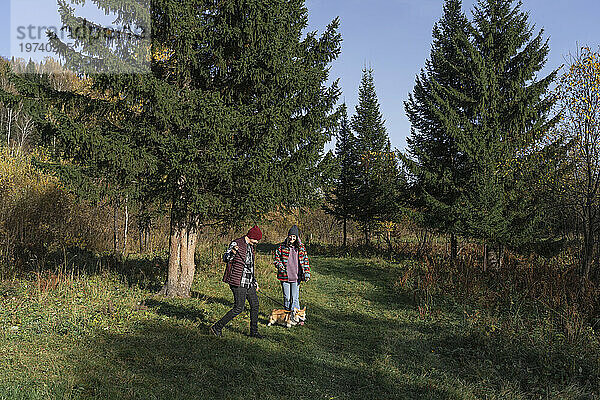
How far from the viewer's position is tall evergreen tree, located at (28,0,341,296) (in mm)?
8297

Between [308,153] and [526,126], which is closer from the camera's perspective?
[308,153]

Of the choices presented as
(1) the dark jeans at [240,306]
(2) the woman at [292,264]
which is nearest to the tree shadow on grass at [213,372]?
(1) the dark jeans at [240,306]

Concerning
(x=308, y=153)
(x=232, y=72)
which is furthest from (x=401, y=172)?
(x=232, y=72)

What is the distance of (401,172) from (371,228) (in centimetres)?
578

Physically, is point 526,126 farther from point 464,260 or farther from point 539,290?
point 539,290

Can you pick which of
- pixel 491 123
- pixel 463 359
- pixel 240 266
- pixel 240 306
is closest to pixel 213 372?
pixel 240 306

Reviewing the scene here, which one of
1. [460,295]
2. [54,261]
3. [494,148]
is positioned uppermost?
[494,148]

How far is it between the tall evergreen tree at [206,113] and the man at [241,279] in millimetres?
1679

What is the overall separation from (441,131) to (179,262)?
1324 centimetres

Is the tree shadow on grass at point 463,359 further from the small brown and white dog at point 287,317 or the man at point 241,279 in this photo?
the man at point 241,279

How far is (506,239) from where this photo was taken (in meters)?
15.2

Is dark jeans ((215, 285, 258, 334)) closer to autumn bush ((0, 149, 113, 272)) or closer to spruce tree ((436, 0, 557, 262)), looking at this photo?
autumn bush ((0, 149, 113, 272))

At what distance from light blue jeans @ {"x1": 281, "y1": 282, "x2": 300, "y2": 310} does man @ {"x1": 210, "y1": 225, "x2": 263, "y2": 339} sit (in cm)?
127

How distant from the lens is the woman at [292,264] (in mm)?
8328
